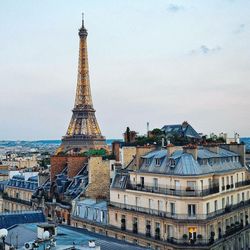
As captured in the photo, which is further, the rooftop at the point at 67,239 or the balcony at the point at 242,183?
the balcony at the point at 242,183

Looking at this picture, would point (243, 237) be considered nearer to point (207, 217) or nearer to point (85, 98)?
point (207, 217)

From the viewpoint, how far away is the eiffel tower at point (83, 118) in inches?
5162

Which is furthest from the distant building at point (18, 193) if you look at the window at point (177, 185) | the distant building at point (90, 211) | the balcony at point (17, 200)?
the window at point (177, 185)

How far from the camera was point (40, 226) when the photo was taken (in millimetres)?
26484

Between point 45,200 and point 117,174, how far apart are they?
39.0ft

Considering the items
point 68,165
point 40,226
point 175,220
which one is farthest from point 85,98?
point 40,226

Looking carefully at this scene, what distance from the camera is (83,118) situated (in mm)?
133250

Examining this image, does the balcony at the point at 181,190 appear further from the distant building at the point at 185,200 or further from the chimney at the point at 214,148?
the chimney at the point at 214,148

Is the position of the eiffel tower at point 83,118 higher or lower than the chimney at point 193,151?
higher

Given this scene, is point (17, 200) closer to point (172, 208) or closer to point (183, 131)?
point (183, 131)

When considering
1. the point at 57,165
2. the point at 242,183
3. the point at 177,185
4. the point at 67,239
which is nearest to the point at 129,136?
the point at 57,165

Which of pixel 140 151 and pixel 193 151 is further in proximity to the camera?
pixel 140 151

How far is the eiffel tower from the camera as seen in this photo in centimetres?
13112

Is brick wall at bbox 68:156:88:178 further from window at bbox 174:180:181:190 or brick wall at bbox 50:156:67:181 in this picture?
window at bbox 174:180:181:190
